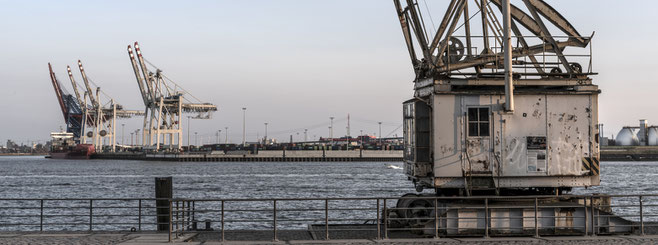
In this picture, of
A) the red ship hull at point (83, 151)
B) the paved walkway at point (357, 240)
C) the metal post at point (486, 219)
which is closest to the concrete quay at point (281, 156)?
the red ship hull at point (83, 151)

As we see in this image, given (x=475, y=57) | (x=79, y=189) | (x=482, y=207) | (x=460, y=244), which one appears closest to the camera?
(x=460, y=244)

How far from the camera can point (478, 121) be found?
647 inches

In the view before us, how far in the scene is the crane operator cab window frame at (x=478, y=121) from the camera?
16391 millimetres

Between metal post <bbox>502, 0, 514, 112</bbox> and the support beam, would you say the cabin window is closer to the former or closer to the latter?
metal post <bbox>502, 0, 514, 112</bbox>

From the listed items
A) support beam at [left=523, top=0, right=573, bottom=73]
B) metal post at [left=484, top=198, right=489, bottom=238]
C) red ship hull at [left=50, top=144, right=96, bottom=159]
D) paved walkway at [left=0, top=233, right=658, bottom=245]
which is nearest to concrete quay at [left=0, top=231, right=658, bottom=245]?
paved walkway at [left=0, top=233, right=658, bottom=245]

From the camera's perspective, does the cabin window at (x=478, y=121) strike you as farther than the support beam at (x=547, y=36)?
No

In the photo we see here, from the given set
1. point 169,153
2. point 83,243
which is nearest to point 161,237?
point 83,243

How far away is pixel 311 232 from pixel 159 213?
424 centimetres

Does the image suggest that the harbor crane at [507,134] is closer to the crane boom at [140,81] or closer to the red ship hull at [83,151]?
the crane boom at [140,81]

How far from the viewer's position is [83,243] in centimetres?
1532

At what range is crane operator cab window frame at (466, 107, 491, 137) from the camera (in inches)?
645

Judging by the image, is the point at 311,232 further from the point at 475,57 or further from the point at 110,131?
the point at 110,131

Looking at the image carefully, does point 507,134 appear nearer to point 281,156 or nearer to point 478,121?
point 478,121

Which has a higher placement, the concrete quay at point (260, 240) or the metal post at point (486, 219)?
the metal post at point (486, 219)
